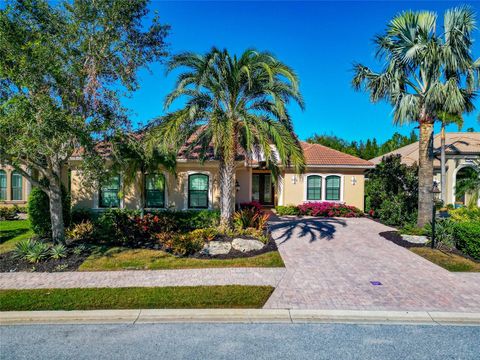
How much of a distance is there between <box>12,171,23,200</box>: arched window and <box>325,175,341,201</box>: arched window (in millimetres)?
20496

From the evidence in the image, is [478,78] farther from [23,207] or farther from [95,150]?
[23,207]

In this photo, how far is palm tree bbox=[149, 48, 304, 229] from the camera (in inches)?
401

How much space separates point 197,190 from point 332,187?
9.54 meters

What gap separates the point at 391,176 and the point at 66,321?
15938mm

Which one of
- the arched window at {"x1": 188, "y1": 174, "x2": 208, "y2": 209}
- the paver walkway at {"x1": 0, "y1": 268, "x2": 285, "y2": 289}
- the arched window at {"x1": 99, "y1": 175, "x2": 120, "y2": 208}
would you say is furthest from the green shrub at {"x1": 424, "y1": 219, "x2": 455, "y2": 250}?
the arched window at {"x1": 99, "y1": 175, "x2": 120, "y2": 208}

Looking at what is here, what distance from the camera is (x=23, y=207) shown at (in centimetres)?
2064

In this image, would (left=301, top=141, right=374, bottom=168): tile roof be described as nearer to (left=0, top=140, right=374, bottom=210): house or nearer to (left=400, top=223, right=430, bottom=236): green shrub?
(left=0, top=140, right=374, bottom=210): house

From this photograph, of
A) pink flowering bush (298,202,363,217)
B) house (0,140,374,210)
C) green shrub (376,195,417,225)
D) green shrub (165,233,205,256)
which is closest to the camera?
green shrub (165,233,205,256)

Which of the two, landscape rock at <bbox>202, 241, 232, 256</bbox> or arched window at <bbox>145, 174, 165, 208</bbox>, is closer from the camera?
landscape rock at <bbox>202, 241, 232, 256</bbox>

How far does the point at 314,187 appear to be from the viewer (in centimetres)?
2047

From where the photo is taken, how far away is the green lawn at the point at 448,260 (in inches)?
361

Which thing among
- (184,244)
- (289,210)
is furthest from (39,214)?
(289,210)

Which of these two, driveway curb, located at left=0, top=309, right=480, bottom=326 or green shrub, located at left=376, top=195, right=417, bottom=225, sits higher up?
green shrub, located at left=376, top=195, right=417, bottom=225

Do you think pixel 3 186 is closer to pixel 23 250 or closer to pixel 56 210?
pixel 56 210
